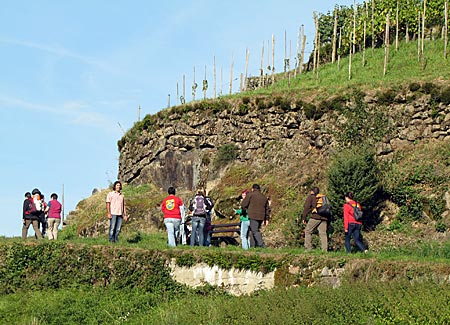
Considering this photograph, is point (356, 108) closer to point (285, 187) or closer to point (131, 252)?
point (285, 187)

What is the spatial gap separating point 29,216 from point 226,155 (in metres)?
12.8

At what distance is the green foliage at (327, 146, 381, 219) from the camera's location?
87.7 ft

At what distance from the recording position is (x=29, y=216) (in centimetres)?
2466

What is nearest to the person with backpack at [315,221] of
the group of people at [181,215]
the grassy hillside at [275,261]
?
the grassy hillside at [275,261]

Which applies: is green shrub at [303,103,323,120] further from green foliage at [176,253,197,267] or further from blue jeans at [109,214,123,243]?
green foliage at [176,253,197,267]

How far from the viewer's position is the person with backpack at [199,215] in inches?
879

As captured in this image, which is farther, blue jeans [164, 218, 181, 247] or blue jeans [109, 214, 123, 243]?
blue jeans [109, 214, 123, 243]

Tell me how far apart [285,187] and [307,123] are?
4227mm

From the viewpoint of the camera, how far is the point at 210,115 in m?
37.3

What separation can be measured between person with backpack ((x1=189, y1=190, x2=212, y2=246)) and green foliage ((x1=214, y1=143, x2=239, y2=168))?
43.0 ft

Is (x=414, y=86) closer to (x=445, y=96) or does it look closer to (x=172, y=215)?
(x=445, y=96)

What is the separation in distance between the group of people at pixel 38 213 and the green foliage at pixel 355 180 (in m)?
9.24

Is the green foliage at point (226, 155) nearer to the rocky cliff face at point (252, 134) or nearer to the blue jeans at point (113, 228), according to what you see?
the rocky cliff face at point (252, 134)

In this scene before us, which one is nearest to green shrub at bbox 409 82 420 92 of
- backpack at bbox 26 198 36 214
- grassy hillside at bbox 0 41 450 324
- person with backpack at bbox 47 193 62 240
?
grassy hillside at bbox 0 41 450 324
